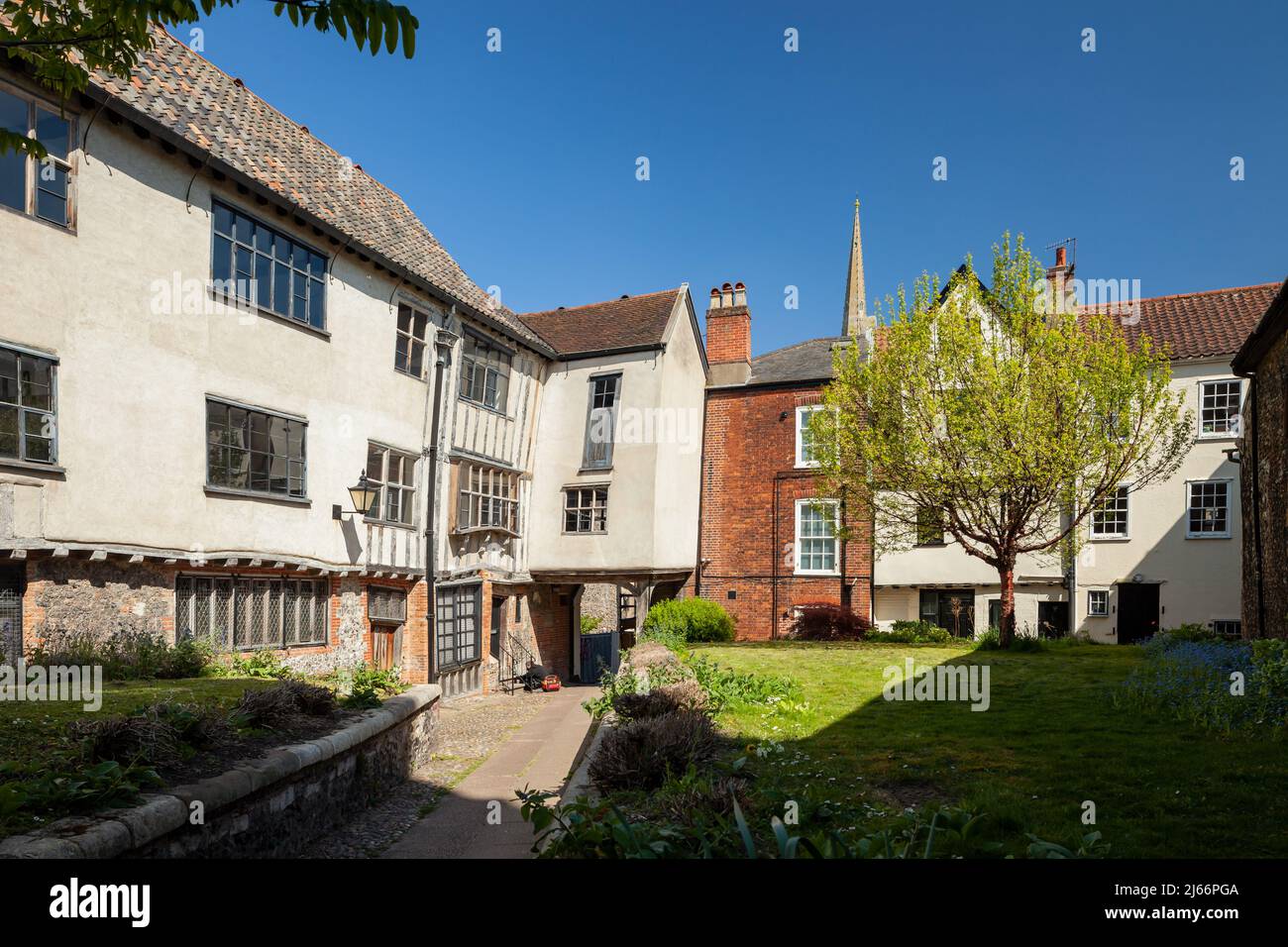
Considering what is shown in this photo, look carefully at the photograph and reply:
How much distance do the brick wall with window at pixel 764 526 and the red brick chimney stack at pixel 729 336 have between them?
0.75 meters

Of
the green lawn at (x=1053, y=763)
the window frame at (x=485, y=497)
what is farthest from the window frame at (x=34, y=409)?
the window frame at (x=485, y=497)

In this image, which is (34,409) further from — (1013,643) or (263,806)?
(1013,643)

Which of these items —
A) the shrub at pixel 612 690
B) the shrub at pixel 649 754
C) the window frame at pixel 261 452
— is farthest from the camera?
the window frame at pixel 261 452

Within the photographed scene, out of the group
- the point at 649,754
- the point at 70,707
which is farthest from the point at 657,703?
the point at 70,707

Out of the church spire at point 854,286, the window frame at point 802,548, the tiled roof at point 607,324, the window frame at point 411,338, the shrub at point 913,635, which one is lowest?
the shrub at point 913,635

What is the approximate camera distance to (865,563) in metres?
25.2

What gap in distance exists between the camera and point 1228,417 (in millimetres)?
24484

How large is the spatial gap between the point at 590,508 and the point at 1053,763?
17.2m

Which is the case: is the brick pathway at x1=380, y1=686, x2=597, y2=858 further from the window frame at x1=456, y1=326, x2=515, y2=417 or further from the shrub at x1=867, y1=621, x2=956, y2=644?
the shrub at x1=867, y1=621, x2=956, y2=644

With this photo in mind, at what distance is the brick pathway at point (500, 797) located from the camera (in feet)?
27.8

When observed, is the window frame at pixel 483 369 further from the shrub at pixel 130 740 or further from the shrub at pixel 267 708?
the shrub at pixel 130 740
